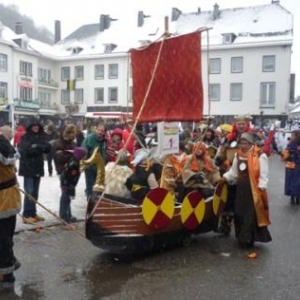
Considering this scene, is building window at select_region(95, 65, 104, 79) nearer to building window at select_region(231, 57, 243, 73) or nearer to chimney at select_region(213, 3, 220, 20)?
chimney at select_region(213, 3, 220, 20)

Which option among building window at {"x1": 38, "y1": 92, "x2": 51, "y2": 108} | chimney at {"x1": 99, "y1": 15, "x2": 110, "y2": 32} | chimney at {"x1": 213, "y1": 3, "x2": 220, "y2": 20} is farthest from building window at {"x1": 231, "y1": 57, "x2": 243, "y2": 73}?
building window at {"x1": 38, "y1": 92, "x2": 51, "y2": 108}

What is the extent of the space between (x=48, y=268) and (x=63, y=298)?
3.17 ft

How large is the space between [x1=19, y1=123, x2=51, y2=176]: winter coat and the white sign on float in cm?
213

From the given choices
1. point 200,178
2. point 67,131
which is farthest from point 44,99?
point 200,178

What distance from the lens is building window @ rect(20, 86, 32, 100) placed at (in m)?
46.3

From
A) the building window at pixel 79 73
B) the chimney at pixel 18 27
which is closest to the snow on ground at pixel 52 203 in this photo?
the building window at pixel 79 73

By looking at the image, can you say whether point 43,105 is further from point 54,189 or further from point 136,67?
point 136,67

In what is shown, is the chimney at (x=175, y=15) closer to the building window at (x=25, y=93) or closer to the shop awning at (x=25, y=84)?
the shop awning at (x=25, y=84)

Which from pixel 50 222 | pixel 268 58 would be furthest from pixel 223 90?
pixel 50 222

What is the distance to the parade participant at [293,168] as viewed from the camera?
1042cm

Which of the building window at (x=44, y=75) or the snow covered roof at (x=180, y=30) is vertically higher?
the snow covered roof at (x=180, y=30)

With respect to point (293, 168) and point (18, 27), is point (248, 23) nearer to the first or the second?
point (18, 27)

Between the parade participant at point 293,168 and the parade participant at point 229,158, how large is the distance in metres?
3.24

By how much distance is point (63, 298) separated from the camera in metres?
4.59
